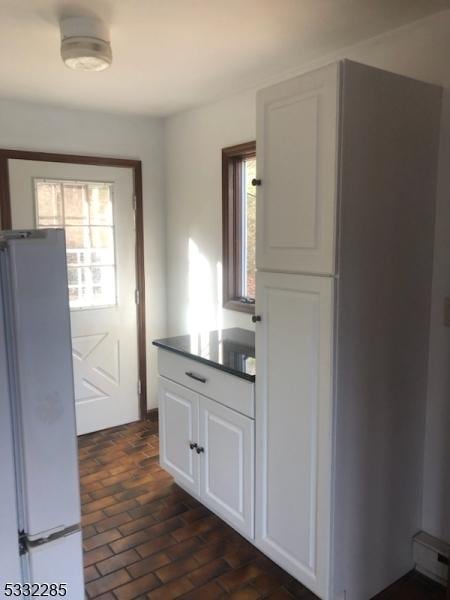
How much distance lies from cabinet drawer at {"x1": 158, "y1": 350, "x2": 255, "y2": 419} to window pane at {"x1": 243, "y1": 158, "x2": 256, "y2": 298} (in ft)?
2.36

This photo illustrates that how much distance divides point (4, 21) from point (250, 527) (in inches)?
91.5

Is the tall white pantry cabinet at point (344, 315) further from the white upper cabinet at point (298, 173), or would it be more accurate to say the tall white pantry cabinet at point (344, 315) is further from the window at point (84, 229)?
the window at point (84, 229)

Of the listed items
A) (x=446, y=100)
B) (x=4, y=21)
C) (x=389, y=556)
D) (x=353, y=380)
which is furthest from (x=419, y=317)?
(x=4, y=21)

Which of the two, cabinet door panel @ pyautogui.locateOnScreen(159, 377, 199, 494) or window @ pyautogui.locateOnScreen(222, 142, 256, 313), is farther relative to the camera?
window @ pyautogui.locateOnScreen(222, 142, 256, 313)

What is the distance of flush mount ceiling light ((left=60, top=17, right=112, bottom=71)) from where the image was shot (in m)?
1.90

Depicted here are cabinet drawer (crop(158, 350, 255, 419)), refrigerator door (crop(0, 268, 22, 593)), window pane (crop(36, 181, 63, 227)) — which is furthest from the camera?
window pane (crop(36, 181, 63, 227))

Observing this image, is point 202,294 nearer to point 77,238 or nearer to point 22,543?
point 77,238

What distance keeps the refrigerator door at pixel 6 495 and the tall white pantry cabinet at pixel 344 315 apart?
3.68 feet

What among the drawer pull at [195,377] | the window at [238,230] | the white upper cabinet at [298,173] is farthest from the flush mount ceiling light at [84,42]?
the drawer pull at [195,377]

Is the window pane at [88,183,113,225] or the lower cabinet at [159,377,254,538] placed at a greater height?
the window pane at [88,183,113,225]

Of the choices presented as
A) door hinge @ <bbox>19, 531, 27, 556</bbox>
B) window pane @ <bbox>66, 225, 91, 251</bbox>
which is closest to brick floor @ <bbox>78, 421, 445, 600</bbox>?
door hinge @ <bbox>19, 531, 27, 556</bbox>

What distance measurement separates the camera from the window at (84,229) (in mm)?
3291

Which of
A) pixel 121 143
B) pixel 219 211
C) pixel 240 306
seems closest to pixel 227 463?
pixel 240 306

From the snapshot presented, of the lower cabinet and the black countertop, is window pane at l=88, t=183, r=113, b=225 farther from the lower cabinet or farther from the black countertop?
the lower cabinet
